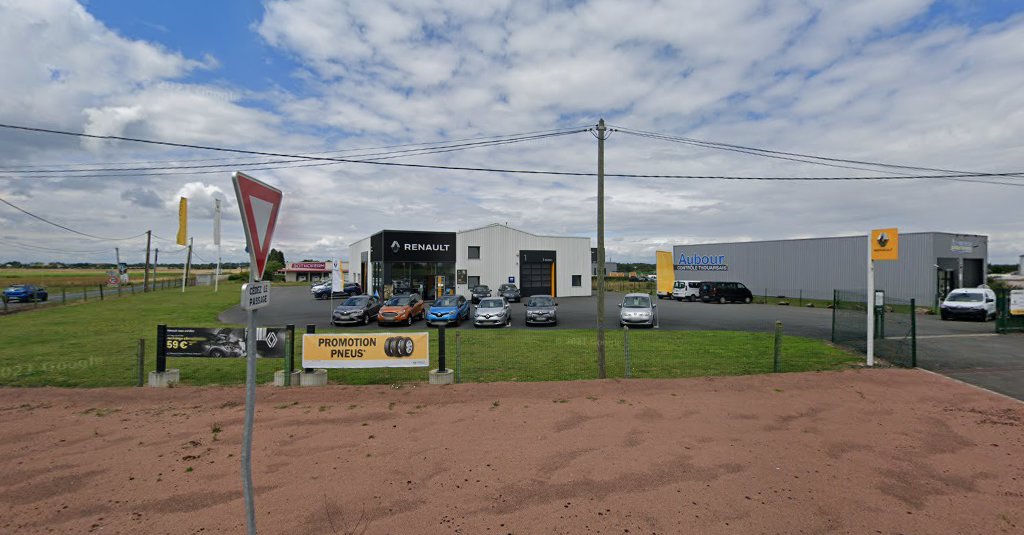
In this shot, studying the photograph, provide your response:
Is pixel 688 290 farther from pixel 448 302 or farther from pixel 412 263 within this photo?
pixel 448 302

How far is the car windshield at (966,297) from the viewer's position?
24.4m

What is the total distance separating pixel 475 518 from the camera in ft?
15.9

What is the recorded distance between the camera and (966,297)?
24.8 metres

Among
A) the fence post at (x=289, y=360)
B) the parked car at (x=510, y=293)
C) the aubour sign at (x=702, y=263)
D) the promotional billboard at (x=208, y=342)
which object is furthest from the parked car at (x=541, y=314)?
the aubour sign at (x=702, y=263)

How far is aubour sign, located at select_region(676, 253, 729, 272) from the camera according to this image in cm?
4872

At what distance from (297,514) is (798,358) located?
13.6 metres

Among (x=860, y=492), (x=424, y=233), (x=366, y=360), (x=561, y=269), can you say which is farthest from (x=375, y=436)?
(x=561, y=269)

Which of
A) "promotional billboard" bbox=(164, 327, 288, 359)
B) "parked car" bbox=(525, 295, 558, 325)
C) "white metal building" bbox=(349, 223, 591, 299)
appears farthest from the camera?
"white metal building" bbox=(349, 223, 591, 299)

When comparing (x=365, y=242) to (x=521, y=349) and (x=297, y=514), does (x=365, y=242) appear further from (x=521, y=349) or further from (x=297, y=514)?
(x=297, y=514)

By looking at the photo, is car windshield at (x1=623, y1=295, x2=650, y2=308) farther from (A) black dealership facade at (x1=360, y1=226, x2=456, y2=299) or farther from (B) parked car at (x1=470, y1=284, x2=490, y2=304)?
(A) black dealership facade at (x1=360, y1=226, x2=456, y2=299)

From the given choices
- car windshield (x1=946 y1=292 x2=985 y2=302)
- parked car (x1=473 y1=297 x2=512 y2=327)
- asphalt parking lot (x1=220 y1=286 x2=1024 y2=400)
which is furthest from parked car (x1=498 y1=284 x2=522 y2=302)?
car windshield (x1=946 y1=292 x2=985 y2=302)

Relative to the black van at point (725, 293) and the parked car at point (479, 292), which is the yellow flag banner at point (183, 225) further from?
the black van at point (725, 293)

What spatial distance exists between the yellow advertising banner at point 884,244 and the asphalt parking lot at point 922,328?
123 inches

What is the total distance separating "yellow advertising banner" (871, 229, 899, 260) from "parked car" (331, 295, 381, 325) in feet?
68.1
